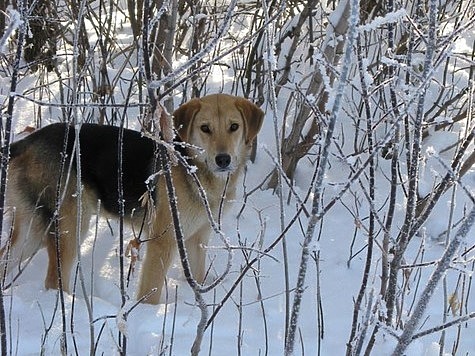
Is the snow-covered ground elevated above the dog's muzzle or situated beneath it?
situated beneath

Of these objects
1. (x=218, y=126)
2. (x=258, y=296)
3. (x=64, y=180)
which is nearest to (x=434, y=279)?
(x=258, y=296)

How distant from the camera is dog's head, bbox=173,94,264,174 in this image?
423 cm

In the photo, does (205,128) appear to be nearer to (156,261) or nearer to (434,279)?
(156,261)

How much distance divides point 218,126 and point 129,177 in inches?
28.3

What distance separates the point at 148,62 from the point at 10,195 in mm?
Answer: 2972

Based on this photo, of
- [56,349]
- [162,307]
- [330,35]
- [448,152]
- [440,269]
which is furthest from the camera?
[448,152]

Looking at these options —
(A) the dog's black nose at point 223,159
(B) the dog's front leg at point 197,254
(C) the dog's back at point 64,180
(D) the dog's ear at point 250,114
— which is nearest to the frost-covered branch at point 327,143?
(A) the dog's black nose at point 223,159

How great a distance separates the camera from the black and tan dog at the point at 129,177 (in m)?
4.29

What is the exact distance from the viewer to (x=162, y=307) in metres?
4.09

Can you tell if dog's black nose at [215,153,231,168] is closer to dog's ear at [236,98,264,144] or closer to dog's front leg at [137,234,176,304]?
dog's ear at [236,98,264,144]

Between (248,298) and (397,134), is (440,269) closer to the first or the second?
(397,134)

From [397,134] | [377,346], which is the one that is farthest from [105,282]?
[397,134]

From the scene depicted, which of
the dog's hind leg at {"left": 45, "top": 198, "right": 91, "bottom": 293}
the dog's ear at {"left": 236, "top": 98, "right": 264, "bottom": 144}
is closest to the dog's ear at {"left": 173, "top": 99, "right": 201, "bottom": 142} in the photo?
the dog's ear at {"left": 236, "top": 98, "right": 264, "bottom": 144}

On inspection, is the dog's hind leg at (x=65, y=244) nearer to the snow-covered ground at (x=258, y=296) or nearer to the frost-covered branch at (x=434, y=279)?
the snow-covered ground at (x=258, y=296)
